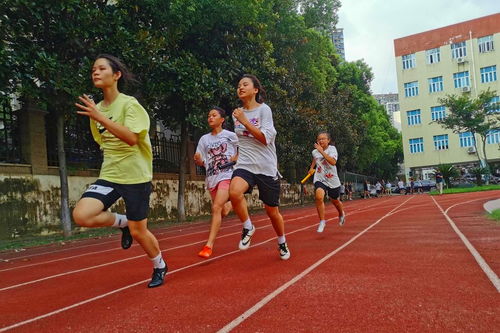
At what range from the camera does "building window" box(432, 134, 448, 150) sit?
45.2 metres

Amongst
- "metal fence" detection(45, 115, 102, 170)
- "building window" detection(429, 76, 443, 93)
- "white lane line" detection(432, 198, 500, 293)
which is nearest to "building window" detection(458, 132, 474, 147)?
"building window" detection(429, 76, 443, 93)

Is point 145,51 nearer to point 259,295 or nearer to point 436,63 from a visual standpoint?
point 259,295

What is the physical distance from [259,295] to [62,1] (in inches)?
319

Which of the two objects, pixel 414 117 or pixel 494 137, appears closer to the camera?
pixel 494 137

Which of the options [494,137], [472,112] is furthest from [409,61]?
[472,112]

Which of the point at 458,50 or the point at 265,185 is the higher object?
the point at 458,50

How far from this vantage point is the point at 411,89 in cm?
4700

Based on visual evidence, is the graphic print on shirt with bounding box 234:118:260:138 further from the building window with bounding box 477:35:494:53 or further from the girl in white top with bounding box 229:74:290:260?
the building window with bounding box 477:35:494:53

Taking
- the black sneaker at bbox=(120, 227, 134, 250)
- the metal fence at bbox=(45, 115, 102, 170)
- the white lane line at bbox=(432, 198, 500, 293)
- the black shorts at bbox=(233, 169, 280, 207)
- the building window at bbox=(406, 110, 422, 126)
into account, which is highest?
the building window at bbox=(406, 110, 422, 126)

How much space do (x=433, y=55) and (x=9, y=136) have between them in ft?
144

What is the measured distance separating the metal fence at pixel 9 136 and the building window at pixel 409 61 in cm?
4303

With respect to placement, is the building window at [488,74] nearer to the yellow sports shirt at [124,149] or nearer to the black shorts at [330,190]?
the black shorts at [330,190]

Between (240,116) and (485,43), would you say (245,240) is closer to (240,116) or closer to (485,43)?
(240,116)

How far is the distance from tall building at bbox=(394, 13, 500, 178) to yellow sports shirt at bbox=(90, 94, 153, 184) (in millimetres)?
45550
